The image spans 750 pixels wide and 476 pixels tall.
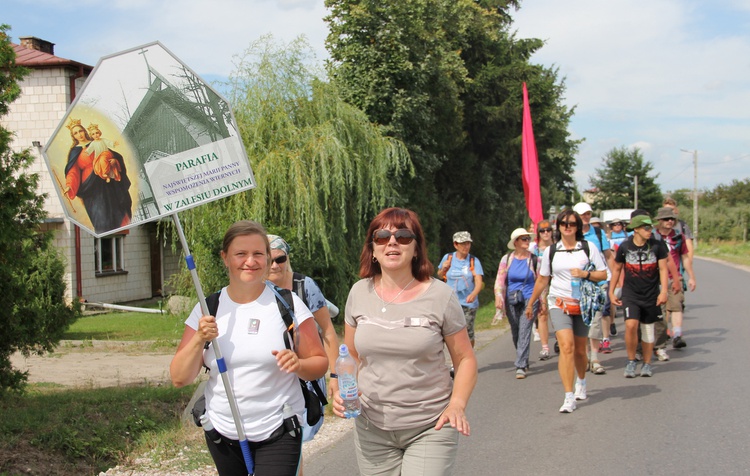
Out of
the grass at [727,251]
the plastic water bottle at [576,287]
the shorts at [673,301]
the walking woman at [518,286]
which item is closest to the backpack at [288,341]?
the plastic water bottle at [576,287]

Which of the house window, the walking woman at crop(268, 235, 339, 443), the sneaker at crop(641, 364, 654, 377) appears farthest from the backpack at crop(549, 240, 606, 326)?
the house window

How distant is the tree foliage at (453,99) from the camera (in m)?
17.4

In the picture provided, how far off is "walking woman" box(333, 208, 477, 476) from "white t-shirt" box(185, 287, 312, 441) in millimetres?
328

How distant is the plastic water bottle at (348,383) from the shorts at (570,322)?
4158mm

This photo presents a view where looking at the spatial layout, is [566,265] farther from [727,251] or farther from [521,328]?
[727,251]

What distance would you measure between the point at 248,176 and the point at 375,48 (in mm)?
14312

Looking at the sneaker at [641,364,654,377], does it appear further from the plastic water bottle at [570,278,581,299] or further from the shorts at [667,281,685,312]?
the plastic water bottle at [570,278,581,299]

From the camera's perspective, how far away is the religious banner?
11.6 feet

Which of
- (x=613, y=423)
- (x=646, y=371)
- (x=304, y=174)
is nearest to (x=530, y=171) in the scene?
(x=304, y=174)

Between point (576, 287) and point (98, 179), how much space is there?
505cm

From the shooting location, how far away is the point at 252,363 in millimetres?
3363

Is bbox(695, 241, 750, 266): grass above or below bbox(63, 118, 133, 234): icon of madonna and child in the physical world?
below

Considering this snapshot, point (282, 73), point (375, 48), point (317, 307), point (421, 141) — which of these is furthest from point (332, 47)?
point (317, 307)

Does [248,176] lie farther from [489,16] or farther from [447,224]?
[489,16]
